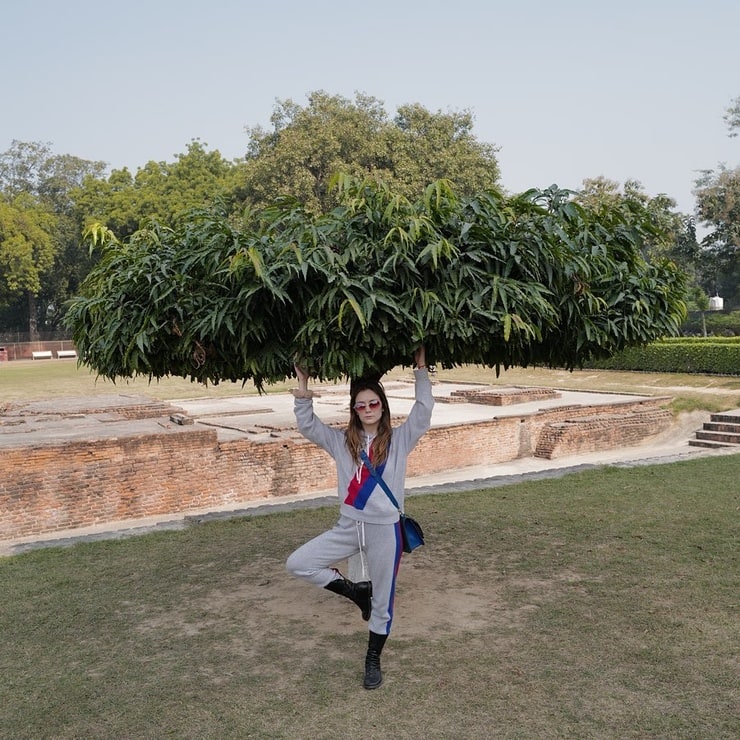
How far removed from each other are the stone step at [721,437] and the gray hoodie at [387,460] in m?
11.6

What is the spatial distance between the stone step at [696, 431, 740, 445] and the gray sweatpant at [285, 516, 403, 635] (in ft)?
38.7

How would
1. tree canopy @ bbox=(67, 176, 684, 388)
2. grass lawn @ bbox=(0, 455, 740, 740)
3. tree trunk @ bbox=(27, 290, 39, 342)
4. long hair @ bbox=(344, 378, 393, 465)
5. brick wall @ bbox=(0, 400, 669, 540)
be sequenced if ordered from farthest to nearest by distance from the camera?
1. tree trunk @ bbox=(27, 290, 39, 342)
2. brick wall @ bbox=(0, 400, 669, 540)
3. long hair @ bbox=(344, 378, 393, 465)
4. tree canopy @ bbox=(67, 176, 684, 388)
5. grass lawn @ bbox=(0, 455, 740, 740)

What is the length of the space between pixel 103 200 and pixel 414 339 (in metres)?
49.4

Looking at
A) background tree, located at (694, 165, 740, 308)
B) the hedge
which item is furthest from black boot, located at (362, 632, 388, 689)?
background tree, located at (694, 165, 740, 308)

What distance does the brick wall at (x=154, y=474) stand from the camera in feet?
31.6

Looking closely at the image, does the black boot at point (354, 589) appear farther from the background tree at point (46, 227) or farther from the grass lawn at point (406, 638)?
the background tree at point (46, 227)

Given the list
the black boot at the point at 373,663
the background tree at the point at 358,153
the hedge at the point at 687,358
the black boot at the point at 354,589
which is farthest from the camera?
the background tree at the point at 358,153

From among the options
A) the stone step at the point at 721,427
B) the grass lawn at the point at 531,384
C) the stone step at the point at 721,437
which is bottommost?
the stone step at the point at 721,437

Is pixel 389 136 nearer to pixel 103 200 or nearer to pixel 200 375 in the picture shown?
pixel 103 200

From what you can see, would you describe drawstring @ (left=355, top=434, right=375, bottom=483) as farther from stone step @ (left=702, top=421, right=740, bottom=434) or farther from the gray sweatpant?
stone step @ (left=702, top=421, right=740, bottom=434)

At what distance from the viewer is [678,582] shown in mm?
5789

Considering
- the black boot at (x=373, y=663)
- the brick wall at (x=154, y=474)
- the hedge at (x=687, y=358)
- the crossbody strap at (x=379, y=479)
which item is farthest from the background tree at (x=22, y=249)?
the black boot at (x=373, y=663)

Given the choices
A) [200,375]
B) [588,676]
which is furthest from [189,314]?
[588,676]

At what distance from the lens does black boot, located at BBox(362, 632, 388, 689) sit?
4.15 m
